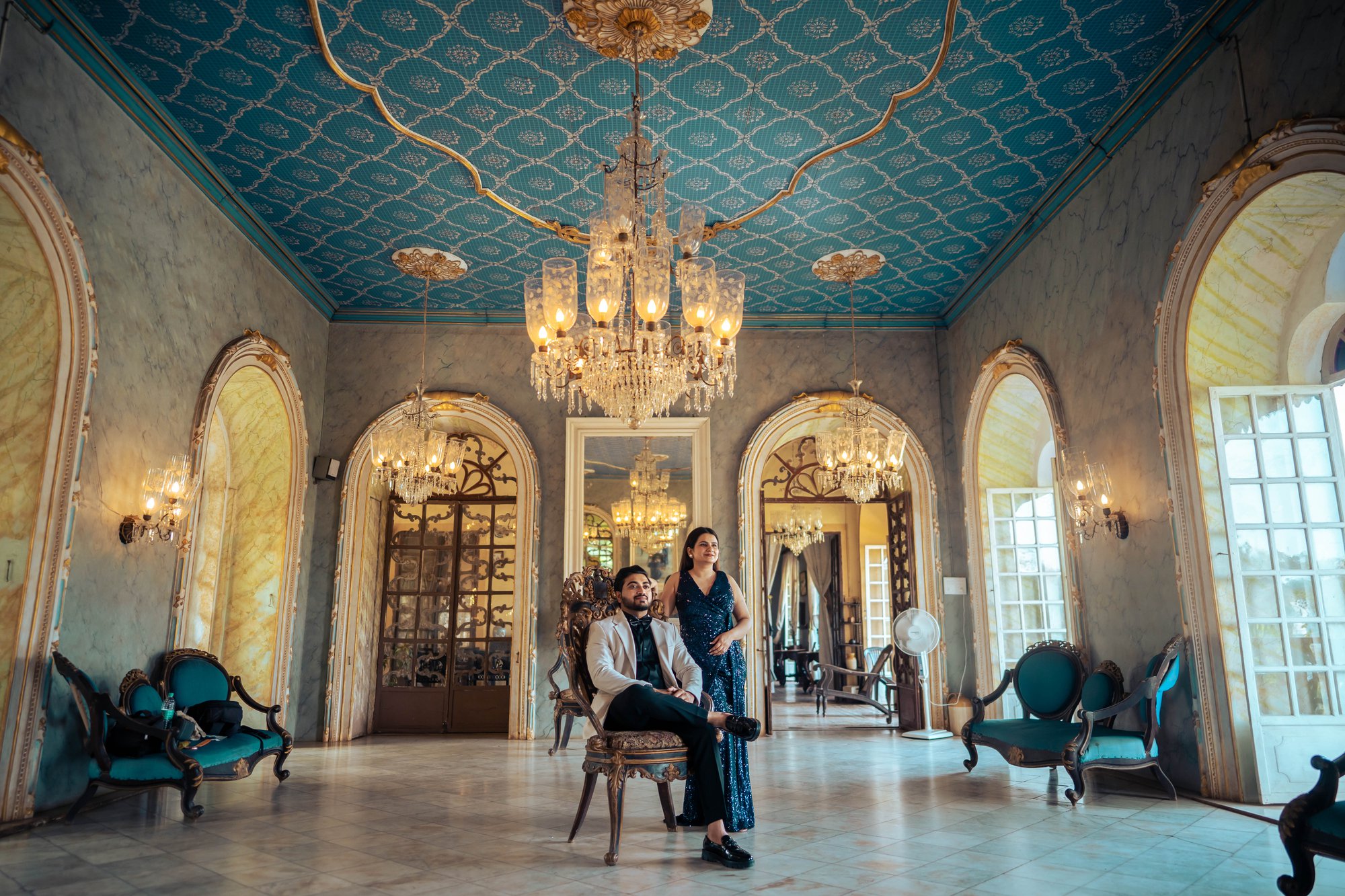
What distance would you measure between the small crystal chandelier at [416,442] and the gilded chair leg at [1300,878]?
6811 millimetres

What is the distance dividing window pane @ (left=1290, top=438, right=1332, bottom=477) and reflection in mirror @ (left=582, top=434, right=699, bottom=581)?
5359mm

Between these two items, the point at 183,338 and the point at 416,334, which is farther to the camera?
the point at 416,334

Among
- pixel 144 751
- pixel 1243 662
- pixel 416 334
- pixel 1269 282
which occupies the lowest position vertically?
pixel 144 751

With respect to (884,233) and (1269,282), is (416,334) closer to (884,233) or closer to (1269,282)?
(884,233)

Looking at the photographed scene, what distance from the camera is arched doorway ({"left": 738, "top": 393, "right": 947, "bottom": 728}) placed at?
8.64 metres

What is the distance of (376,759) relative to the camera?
7.12 meters

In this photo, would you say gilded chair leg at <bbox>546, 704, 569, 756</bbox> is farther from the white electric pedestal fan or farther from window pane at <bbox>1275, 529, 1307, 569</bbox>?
window pane at <bbox>1275, 529, 1307, 569</bbox>

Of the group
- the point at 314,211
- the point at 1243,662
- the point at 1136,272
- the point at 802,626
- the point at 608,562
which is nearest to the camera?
the point at 1243,662

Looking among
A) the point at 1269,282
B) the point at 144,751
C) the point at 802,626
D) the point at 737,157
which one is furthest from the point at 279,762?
the point at 802,626

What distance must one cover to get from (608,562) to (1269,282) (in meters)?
8.48

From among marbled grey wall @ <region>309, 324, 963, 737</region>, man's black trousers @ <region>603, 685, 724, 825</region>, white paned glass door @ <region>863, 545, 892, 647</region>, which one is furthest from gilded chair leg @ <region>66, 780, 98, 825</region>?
white paned glass door @ <region>863, 545, 892, 647</region>

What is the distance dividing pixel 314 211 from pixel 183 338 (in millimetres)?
1597

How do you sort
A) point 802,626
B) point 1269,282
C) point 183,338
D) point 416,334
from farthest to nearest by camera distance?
point 802,626 → point 416,334 → point 183,338 → point 1269,282

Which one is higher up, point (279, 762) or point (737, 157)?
point (737, 157)
